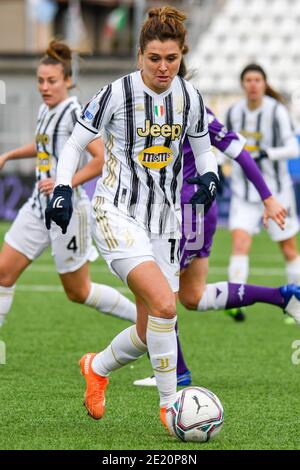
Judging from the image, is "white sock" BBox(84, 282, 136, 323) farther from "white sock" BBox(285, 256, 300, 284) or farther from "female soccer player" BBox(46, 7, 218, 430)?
"white sock" BBox(285, 256, 300, 284)

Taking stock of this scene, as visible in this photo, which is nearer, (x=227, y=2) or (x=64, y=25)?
(x=227, y=2)

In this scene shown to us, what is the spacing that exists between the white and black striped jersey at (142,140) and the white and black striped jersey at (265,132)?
173 inches

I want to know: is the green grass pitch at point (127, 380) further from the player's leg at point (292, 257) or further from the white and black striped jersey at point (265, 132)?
the white and black striped jersey at point (265, 132)

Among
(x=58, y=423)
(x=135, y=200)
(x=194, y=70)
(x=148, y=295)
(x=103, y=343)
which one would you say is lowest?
(x=103, y=343)

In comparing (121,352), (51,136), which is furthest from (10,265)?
(121,352)

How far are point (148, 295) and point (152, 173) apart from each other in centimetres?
62

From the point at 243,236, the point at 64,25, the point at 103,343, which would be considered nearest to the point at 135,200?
the point at 103,343

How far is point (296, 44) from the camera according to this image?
26656 mm

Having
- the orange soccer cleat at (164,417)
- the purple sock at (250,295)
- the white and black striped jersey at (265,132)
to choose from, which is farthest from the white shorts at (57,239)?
the white and black striped jersey at (265,132)

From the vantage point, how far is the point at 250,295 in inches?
251

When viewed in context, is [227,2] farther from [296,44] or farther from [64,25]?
[64,25]

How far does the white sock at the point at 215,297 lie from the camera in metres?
6.49

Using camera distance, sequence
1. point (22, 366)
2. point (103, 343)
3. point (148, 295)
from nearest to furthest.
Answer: point (148, 295) → point (22, 366) → point (103, 343)

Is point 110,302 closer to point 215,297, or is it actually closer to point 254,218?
point 215,297
